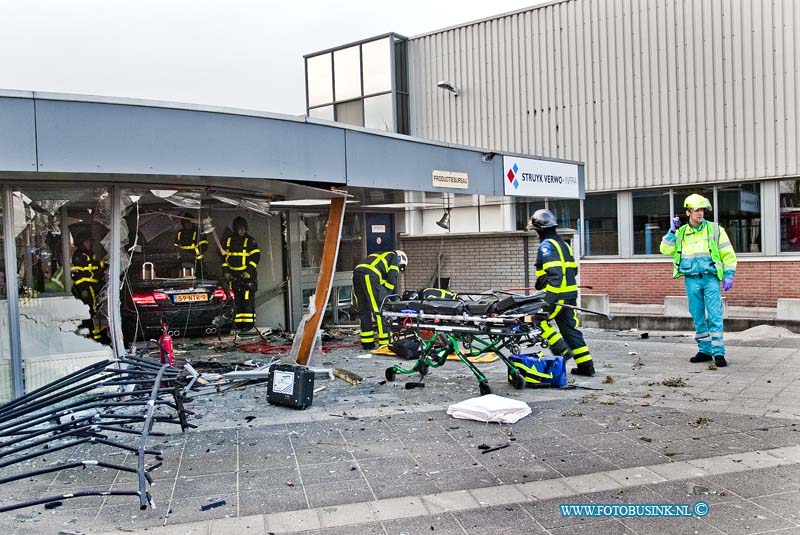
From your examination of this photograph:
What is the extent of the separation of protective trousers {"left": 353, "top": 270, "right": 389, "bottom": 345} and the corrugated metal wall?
Answer: 907 cm

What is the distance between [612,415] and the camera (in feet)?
20.8

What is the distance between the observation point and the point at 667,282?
16188 millimetres

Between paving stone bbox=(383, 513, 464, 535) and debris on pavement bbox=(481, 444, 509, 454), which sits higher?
debris on pavement bbox=(481, 444, 509, 454)

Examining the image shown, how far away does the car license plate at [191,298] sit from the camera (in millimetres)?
10992

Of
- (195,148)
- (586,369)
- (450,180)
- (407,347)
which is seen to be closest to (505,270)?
(450,180)

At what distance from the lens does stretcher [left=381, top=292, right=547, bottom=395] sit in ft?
22.4

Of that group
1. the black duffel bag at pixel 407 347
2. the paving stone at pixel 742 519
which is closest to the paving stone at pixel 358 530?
the paving stone at pixel 742 519

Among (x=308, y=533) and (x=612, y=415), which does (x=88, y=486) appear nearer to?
(x=308, y=533)

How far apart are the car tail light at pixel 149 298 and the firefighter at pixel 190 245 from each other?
818 mm

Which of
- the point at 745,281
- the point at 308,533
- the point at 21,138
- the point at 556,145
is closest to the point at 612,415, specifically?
the point at 308,533

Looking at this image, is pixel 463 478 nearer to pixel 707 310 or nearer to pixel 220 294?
pixel 707 310

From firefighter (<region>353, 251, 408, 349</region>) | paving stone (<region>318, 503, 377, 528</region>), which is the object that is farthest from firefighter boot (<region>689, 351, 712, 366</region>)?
paving stone (<region>318, 503, 377, 528</region>)

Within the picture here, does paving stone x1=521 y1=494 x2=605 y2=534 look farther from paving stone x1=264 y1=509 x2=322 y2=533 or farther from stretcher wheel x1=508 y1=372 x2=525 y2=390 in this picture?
stretcher wheel x1=508 y1=372 x2=525 y2=390

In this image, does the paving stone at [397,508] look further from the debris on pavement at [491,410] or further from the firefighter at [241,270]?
the firefighter at [241,270]
